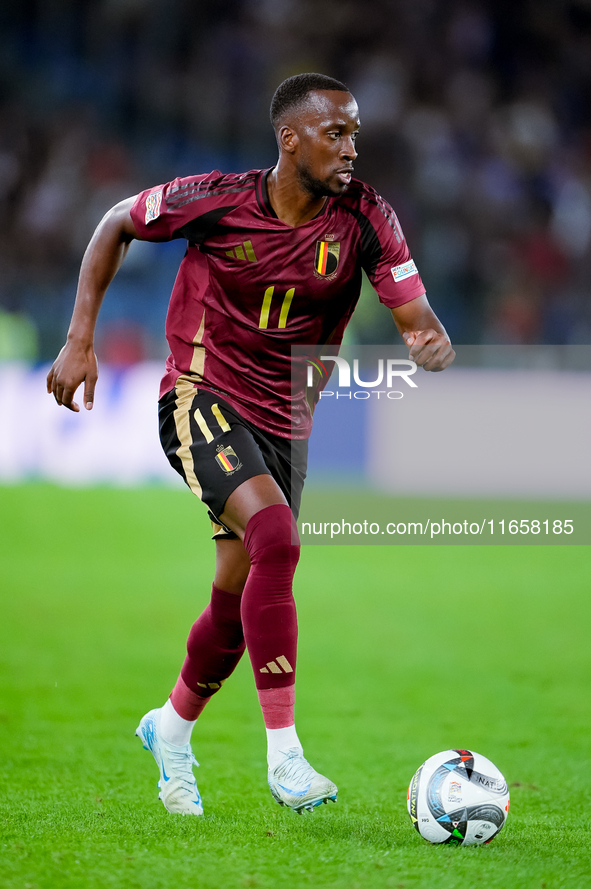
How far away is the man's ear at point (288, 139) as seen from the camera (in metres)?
3.37

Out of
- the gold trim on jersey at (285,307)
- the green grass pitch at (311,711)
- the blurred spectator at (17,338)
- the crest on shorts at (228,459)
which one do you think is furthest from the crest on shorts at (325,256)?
the blurred spectator at (17,338)

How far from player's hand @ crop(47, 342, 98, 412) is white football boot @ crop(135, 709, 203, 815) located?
116cm

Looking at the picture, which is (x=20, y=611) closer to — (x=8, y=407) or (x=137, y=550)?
(x=137, y=550)

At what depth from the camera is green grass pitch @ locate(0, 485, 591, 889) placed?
2.78 m

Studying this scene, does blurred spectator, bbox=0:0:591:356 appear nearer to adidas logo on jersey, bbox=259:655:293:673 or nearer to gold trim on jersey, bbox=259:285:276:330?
gold trim on jersey, bbox=259:285:276:330

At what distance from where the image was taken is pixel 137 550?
893cm

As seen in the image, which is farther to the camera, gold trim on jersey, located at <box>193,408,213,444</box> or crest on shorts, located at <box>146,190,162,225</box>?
crest on shorts, located at <box>146,190,162,225</box>

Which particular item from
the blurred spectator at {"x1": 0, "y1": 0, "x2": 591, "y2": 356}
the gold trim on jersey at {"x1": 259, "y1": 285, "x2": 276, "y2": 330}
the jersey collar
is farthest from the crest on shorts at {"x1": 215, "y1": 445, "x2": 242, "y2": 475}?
the blurred spectator at {"x1": 0, "y1": 0, "x2": 591, "y2": 356}

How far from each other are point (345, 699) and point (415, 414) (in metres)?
6.23

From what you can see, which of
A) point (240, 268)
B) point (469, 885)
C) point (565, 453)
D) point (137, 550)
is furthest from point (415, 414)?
point (469, 885)

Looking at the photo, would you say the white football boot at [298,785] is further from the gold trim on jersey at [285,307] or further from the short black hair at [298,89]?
the short black hair at [298,89]

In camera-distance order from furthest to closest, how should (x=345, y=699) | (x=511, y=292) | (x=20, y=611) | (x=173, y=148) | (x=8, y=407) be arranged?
1. (x=173, y=148)
2. (x=511, y=292)
3. (x=8, y=407)
4. (x=20, y=611)
5. (x=345, y=699)

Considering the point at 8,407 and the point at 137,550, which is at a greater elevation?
the point at 8,407

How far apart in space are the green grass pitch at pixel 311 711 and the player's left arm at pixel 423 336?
143 centimetres
